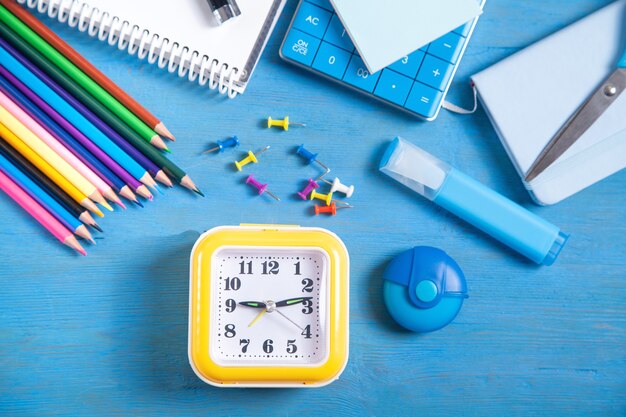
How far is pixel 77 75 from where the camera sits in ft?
2.86

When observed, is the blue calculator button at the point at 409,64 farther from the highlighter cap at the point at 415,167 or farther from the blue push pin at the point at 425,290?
the blue push pin at the point at 425,290

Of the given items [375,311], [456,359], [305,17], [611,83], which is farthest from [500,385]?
[305,17]

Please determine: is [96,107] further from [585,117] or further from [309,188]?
[585,117]

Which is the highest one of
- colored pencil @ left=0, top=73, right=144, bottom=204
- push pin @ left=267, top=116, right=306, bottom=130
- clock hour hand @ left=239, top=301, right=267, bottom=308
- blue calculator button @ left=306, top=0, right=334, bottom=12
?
blue calculator button @ left=306, top=0, right=334, bottom=12

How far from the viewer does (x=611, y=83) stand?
0.89 m

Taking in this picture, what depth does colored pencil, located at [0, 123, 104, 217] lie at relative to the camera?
33.9 inches

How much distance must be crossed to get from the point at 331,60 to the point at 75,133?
1.10 feet

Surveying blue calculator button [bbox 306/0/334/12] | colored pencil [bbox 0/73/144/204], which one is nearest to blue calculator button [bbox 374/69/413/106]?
blue calculator button [bbox 306/0/334/12]

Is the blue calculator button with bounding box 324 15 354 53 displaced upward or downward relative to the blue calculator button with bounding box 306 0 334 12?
downward

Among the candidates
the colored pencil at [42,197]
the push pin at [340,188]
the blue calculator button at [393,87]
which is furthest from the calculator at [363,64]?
the colored pencil at [42,197]

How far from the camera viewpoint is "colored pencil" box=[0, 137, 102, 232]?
86cm

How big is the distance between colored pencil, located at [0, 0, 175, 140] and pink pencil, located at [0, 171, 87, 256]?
166mm

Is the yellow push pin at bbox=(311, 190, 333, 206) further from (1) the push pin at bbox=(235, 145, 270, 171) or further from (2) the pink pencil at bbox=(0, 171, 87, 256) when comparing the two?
(2) the pink pencil at bbox=(0, 171, 87, 256)

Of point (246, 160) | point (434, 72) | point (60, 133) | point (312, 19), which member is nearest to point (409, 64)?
point (434, 72)
